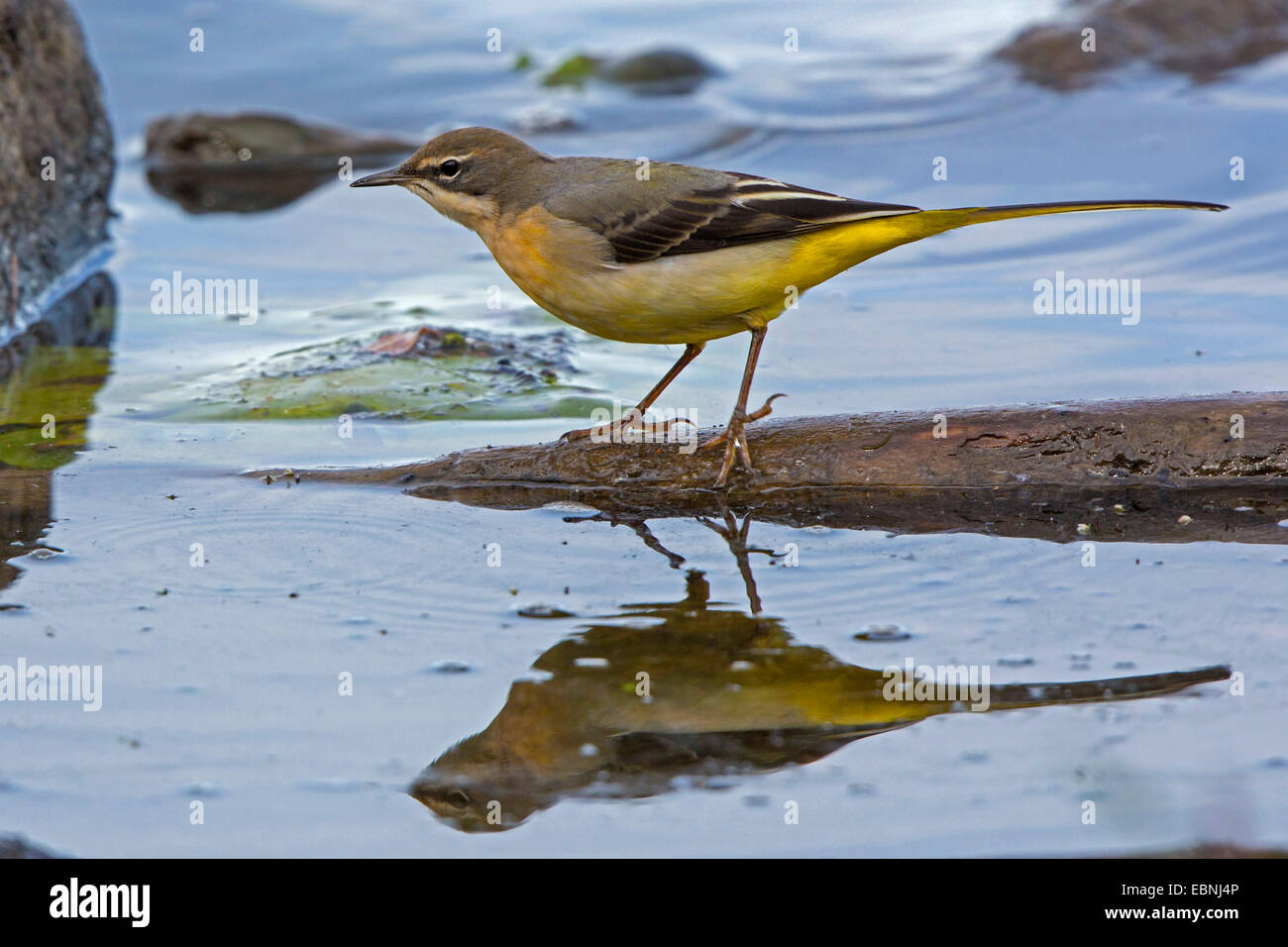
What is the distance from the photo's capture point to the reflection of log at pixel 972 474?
5.84 meters

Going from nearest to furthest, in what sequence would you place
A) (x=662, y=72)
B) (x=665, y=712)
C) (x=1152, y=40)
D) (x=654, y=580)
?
(x=665, y=712), (x=654, y=580), (x=1152, y=40), (x=662, y=72)

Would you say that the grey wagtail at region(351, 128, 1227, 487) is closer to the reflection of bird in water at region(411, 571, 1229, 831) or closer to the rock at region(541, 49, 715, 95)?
the reflection of bird in water at region(411, 571, 1229, 831)

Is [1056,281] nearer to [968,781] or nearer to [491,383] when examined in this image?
[491,383]

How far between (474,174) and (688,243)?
1.09 metres

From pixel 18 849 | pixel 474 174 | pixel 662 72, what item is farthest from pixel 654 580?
pixel 662 72

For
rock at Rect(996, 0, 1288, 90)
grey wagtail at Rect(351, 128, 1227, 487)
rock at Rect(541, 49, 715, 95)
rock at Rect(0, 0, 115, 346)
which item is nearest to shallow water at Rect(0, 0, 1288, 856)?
rock at Rect(0, 0, 115, 346)

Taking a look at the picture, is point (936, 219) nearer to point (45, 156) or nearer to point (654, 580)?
point (654, 580)

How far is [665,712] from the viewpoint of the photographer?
14.7 feet

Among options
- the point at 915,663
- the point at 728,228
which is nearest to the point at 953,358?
the point at 728,228

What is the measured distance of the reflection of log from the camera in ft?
19.2

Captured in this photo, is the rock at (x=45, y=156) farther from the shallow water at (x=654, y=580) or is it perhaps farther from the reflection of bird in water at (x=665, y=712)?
the reflection of bird in water at (x=665, y=712)

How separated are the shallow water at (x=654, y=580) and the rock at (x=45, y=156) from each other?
46cm

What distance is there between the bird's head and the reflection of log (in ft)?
3.56

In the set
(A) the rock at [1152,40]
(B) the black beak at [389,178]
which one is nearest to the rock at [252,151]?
→ (A) the rock at [1152,40]
